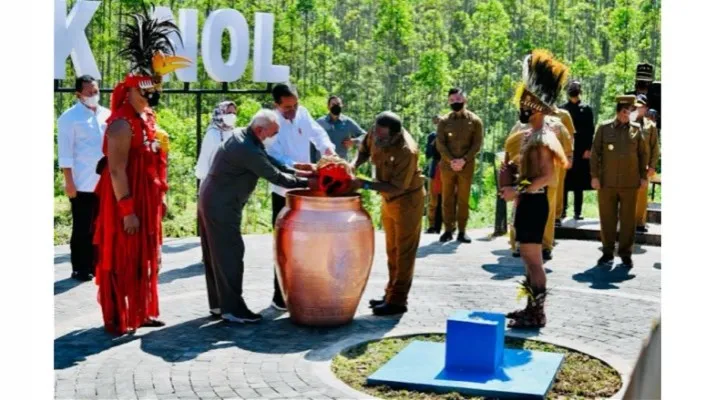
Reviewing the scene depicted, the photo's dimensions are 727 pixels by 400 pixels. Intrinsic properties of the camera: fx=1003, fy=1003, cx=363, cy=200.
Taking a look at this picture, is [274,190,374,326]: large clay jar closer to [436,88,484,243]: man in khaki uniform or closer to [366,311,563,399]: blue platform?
[366,311,563,399]: blue platform

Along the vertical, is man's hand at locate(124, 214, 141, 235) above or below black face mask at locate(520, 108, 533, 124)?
below

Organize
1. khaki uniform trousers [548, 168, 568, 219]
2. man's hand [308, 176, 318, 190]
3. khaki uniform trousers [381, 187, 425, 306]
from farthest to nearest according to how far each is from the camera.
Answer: khaki uniform trousers [548, 168, 568, 219] → khaki uniform trousers [381, 187, 425, 306] → man's hand [308, 176, 318, 190]

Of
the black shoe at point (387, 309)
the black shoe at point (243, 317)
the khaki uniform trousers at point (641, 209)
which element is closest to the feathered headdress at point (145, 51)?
the black shoe at point (243, 317)

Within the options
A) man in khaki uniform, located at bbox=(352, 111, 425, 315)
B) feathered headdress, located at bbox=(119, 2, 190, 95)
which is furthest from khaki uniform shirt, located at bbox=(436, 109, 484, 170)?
feathered headdress, located at bbox=(119, 2, 190, 95)

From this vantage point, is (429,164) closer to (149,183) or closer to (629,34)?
(149,183)

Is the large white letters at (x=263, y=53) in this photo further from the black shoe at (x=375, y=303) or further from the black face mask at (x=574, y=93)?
the black shoe at (x=375, y=303)

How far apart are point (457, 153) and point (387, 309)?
4.43m

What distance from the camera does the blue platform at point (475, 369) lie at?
19.9ft

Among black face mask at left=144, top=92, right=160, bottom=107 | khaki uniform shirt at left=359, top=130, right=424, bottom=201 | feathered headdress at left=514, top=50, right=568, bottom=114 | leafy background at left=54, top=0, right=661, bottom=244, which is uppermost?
leafy background at left=54, top=0, right=661, bottom=244

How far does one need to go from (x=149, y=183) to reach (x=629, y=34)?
2418cm

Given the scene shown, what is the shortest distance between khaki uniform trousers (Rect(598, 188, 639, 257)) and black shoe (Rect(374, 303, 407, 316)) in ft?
10.5

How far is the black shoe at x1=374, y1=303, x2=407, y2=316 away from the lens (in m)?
8.18

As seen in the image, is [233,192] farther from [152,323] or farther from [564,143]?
[564,143]

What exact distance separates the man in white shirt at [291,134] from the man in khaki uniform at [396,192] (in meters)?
0.97
